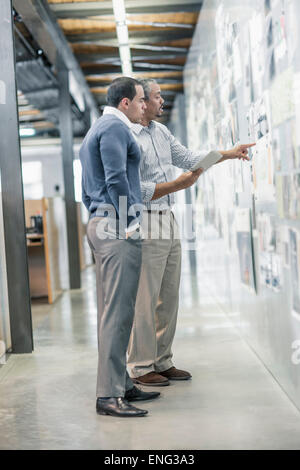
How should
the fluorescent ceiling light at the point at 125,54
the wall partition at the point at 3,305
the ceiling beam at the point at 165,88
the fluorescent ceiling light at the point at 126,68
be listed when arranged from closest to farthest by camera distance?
the wall partition at the point at 3,305
the fluorescent ceiling light at the point at 125,54
the fluorescent ceiling light at the point at 126,68
the ceiling beam at the point at 165,88

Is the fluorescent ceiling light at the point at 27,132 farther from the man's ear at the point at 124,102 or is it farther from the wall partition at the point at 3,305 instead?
the man's ear at the point at 124,102

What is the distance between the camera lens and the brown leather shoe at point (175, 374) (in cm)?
383

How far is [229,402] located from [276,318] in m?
0.56

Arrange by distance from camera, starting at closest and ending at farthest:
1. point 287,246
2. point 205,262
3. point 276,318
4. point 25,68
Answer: point 287,246
point 276,318
point 205,262
point 25,68

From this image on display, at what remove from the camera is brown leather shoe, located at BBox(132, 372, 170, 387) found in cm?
371

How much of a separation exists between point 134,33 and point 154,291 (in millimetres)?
5930

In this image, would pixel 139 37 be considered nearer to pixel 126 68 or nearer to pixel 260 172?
pixel 126 68

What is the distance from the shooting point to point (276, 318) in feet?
11.6

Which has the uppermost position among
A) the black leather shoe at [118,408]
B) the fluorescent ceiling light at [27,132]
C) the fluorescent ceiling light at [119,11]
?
the fluorescent ceiling light at [27,132]

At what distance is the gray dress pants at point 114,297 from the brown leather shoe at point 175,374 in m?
0.78

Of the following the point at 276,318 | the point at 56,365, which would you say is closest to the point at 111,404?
the point at 276,318

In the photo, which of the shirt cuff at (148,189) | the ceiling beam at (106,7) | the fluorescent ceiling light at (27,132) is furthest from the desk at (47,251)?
the fluorescent ceiling light at (27,132)

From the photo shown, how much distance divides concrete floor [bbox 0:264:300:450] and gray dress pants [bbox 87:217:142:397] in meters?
0.22
